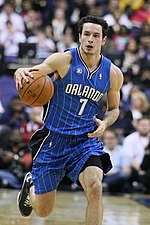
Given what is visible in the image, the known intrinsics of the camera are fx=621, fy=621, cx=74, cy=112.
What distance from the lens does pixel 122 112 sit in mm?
12523

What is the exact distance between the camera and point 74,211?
8.52m

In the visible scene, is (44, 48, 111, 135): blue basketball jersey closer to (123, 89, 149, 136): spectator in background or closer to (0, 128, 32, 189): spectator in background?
(0, 128, 32, 189): spectator in background

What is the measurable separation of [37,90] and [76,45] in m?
8.94

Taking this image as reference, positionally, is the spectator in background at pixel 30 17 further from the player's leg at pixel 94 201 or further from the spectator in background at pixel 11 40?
the player's leg at pixel 94 201

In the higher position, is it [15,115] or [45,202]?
[45,202]

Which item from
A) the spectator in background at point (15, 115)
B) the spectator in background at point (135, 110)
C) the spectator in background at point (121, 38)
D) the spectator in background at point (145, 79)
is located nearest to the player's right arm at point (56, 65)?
the spectator in background at point (15, 115)

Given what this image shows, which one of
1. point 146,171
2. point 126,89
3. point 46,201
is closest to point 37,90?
point 46,201

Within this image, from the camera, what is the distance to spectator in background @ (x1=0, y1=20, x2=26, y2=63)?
45.5 ft

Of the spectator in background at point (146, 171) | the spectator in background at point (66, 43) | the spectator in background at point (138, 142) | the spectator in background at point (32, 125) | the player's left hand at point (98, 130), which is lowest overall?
the spectator in background at point (146, 171)

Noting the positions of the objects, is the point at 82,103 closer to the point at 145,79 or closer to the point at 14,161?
the point at 14,161

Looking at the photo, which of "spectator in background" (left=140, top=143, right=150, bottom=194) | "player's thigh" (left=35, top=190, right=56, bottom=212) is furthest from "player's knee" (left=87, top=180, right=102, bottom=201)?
"spectator in background" (left=140, top=143, right=150, bottom=194)

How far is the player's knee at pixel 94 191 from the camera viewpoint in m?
5.39

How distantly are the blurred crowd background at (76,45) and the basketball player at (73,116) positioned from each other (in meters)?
4.83

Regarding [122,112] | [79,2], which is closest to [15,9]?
[79,2]
